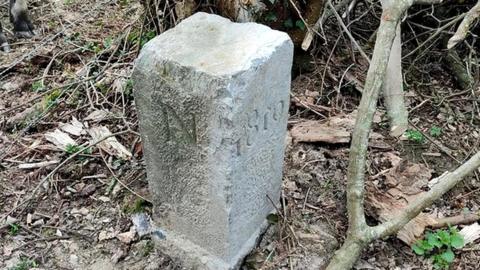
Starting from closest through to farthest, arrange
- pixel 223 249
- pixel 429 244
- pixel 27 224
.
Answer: pixel 223 249 < pixel 429 244 < pixel 27 224

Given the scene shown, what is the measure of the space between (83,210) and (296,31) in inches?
67.5

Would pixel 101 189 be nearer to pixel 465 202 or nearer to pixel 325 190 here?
pixel 325 190

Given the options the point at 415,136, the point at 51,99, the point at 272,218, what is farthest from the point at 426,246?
the point at 51,99

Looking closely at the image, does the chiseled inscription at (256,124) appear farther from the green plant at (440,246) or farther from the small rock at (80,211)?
the small rock at (80,211)

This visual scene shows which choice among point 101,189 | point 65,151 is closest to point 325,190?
point 101,189

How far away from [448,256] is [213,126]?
1367 mm

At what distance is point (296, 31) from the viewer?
335cm

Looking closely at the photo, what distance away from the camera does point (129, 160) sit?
3012 millimetres

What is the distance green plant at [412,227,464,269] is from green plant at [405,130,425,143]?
75 cm

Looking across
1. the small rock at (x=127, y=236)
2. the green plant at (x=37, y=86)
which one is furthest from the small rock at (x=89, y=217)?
the green plant at (x=37, y=86)

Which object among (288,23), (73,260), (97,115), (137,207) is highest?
(288,23)

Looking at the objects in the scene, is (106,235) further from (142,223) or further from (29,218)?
(29,218)

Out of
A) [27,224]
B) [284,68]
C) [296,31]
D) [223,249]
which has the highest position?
[284,68]

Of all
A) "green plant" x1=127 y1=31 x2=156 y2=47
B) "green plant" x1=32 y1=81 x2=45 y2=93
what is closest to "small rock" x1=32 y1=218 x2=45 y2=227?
"green plant" x1=32 y1=81 x2=45 y2=93
